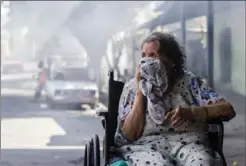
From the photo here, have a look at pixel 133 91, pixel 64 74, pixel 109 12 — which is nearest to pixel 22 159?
pixel 133 91

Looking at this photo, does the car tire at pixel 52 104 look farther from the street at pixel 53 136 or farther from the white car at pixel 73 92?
the street at pixel 53 136

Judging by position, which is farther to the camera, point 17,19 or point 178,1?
point 17,19

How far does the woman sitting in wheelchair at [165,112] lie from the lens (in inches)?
150

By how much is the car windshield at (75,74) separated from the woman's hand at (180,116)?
15.1m

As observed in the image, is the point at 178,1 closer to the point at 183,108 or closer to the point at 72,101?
the point at 72,101

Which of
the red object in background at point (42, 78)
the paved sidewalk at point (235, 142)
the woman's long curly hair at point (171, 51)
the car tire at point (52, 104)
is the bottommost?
the car tire at point (52, 104)

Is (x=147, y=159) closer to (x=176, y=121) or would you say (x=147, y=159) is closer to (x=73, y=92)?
(x=176, y=121)

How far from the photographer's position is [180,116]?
377cm

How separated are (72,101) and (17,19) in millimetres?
21779

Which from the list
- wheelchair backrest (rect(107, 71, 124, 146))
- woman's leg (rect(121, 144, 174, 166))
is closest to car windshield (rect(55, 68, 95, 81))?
wheelchair backrest (rect(107, 71, 124, 146))

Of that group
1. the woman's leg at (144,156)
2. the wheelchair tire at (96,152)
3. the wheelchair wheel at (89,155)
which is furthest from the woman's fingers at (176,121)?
the wheelchair wheel at (89,155)

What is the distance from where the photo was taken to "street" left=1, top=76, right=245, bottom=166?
8213mm

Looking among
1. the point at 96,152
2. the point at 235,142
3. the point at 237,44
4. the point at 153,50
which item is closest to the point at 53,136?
the point at 235,142

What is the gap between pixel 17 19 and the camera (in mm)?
38406
